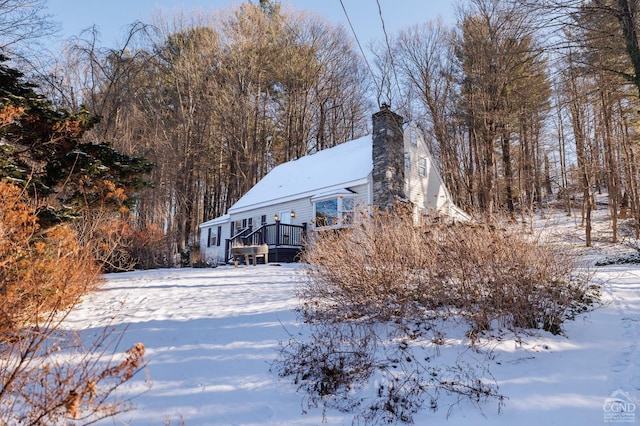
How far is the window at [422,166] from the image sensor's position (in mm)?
16175

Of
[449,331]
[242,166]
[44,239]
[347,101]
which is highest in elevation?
[347,101]

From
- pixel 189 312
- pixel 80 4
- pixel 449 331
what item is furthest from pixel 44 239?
pixel 80 4

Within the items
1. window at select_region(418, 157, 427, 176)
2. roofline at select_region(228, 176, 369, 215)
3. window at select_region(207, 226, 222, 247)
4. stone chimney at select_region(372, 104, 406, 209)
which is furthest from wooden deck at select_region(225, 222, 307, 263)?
window at select_region(418, 157, 427, 176)

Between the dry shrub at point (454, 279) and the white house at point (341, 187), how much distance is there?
680 cm

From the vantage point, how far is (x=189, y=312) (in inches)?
223

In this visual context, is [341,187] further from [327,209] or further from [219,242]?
[219,242]

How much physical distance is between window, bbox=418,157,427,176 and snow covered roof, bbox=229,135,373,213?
7.53 feet

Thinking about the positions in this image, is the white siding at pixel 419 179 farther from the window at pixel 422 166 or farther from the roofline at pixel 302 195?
the roofline at pixel 302 195

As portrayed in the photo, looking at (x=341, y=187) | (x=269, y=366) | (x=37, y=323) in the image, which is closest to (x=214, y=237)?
(x=341, y=187)

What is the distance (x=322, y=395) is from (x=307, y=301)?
7.36ft

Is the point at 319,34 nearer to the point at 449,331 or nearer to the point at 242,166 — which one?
the point at 242,166

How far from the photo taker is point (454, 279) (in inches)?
193

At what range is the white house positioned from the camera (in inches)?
527

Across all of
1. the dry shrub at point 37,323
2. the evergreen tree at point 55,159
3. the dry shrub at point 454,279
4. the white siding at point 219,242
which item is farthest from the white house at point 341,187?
the dry shrub at point 37,323
